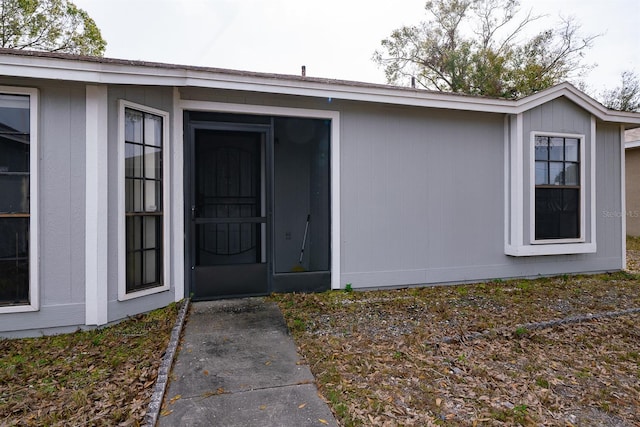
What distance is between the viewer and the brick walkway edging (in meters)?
2.08

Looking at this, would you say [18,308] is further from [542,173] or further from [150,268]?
[542,173]

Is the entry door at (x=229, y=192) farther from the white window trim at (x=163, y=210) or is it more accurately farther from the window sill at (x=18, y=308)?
the window sill at (x=18, y=308)

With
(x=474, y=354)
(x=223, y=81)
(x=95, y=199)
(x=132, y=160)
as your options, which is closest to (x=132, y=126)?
(x=132, y=160)

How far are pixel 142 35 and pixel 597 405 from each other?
15957 millimetres

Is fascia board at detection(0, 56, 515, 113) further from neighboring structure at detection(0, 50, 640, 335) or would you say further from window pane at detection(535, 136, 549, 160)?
window pane at detection(535, 136, 549, 160)

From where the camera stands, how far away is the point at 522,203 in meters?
5.24

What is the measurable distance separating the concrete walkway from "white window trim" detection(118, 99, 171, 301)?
0.63 m

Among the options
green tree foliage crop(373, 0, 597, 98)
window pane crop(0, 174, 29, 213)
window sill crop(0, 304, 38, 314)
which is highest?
green tree foliage crop(373, 0, 597, 98)

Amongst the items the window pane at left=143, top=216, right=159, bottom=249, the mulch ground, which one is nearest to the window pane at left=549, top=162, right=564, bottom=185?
the mulch ground

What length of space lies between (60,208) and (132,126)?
1015 mm

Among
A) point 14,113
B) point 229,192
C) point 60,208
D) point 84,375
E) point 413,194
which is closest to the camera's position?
point 84,375

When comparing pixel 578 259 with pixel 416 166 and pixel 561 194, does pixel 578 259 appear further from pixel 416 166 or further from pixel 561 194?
pixel 416 166

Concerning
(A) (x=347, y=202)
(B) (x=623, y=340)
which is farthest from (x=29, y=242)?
(B) (x=623, y=340)

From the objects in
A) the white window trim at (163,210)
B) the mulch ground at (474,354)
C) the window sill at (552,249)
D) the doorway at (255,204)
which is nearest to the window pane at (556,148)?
the window sill at (552,249)
